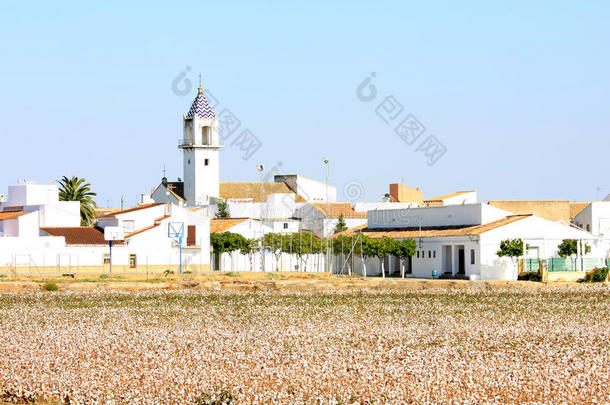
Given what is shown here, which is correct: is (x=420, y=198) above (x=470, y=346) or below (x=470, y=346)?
above

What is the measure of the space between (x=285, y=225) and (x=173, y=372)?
57.2 metres

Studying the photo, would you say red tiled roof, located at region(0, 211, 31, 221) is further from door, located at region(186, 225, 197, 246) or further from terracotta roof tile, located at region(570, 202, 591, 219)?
terracotta roof tile, located at region(570, 202, 591, 219)

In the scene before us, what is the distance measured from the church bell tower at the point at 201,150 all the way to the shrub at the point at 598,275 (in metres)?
46.2

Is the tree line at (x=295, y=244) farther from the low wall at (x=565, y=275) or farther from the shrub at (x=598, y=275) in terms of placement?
the shrub at (x=598, y=275)

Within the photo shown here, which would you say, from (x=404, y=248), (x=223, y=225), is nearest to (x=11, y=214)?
(x=223, y=225)

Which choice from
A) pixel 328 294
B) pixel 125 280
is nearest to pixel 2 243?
pixel 125 280

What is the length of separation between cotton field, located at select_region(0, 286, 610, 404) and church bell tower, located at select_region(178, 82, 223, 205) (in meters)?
55.6

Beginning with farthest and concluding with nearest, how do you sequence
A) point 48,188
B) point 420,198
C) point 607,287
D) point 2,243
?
1. point 420,198
2. point 48,188
3. point 2,243
4. point 607,287

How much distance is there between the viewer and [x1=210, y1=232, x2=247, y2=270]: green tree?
66.5 meters

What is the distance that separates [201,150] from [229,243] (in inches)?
1157

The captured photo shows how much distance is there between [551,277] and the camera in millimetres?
53938

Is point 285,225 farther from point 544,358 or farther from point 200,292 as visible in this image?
point 544,358

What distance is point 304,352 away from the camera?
22297 mm

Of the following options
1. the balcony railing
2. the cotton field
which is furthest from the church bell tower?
the cotton field
